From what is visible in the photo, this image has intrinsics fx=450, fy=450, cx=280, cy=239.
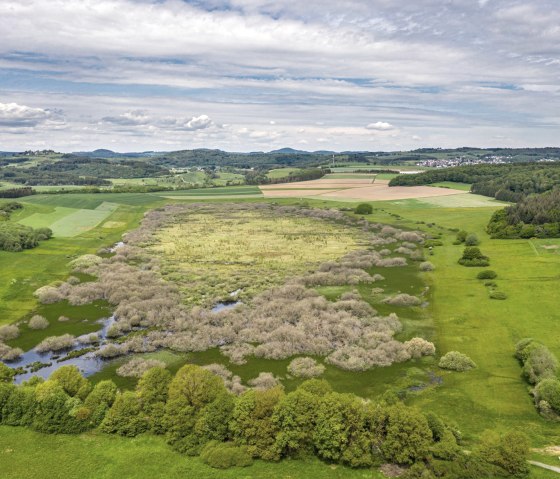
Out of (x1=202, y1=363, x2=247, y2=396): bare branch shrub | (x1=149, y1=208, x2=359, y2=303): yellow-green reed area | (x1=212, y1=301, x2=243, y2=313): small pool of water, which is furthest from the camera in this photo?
(x1=149, y1=208, x2=359, y2=303): yellow-green reed area

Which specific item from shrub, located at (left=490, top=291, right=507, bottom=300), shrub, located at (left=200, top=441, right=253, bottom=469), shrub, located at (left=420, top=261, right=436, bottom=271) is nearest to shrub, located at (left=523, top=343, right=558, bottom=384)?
shrub, located at (left=490, top=291, right=507, bottom=300)

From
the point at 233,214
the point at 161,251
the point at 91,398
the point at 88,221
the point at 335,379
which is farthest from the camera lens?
the point at 233,214

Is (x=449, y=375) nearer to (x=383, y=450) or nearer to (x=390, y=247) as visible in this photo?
(x=383, y=450)

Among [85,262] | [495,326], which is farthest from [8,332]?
[495,326]

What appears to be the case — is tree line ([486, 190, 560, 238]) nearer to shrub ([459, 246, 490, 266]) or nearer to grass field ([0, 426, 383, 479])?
shrub ([459, 246, 490, 266])

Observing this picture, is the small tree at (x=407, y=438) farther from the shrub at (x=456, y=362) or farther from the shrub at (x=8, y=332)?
the shrub at (x=8, y=332)

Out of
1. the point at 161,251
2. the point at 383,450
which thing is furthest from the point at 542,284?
the point at 161,251

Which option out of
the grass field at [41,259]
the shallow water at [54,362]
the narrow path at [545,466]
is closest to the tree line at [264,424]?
the narrow path at [545,466]

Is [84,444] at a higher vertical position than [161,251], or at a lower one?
higher
